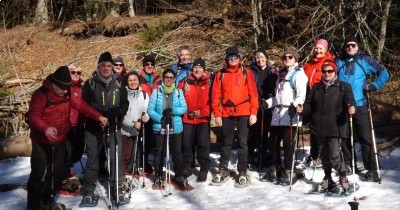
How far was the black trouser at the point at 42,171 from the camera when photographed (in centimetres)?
619

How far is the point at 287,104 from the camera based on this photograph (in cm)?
734

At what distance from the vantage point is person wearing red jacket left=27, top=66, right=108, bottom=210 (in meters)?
6.03

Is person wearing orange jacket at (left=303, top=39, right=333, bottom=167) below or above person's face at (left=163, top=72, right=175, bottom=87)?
above

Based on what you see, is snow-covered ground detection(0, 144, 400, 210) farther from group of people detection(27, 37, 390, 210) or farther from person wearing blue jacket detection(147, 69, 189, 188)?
person wearing blue jacket detection(147, 69, 189, 188)

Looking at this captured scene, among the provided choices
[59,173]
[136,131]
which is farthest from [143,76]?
[59,173]

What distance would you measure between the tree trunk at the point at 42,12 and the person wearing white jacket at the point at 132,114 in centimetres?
2117

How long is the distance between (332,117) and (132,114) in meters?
3.12

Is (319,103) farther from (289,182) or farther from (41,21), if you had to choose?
(41,21)

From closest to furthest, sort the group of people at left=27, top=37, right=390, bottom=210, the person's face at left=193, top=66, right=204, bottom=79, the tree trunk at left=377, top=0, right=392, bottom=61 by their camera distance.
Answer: the group of people at left=27, top=37, right=390, bottom=210 → the person's face at left=193, top=66, right=204, bottom=79 → the tree trunk at left=377, top=0, right=392, bottom=61

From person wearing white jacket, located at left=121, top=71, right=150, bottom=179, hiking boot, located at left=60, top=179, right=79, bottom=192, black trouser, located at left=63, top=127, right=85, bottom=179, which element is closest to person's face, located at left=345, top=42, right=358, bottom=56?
person wearing white jacket, located at left=121, top=71, right=150, bottom=179

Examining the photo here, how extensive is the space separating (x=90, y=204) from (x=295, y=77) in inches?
146

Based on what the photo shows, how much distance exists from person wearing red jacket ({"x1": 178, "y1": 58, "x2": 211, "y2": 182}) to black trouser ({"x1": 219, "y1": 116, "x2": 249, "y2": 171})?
0.31 meters

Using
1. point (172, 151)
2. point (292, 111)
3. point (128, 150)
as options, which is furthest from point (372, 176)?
point (128, 150)

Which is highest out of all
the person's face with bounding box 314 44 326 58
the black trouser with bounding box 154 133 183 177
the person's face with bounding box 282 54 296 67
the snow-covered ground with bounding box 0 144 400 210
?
the person's face with bounding box 314 44 326 58
